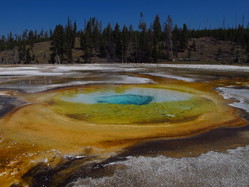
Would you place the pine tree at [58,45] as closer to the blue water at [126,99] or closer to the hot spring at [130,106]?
the hot spring at [130,106]

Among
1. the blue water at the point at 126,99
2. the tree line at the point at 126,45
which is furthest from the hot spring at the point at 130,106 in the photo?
the tree line at the point at 126,45

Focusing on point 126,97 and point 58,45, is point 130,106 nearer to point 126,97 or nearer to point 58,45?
point 126,97

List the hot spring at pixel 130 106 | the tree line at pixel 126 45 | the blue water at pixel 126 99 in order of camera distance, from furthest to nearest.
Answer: the tree line at pixel 126 45 → the blue water at pixel 126 99 → the hot spring at pixel 130 106

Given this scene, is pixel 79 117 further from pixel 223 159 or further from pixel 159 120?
pixel 223 159

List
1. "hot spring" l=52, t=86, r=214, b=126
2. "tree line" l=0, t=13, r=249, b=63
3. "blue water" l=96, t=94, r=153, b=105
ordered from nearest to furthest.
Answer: "hot spring" l=52, t=86, r=214, b=126 < "blue water" l=96, t=94, r=153, b=105 < "tree line" l=0, t=13, r=249, b=63

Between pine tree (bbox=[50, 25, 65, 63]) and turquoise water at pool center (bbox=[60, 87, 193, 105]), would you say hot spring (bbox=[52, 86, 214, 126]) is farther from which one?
pine tree (bbox=[50, 25, 65, 63])

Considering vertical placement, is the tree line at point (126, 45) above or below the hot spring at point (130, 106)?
above

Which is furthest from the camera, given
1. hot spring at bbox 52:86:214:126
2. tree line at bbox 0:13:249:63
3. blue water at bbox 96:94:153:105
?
tree line at bbox 0:13:249:63

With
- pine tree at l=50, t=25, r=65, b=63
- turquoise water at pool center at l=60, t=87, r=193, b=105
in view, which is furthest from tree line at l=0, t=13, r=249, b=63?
turquoise water at pool center at l=60, t=87, r=193, b=105

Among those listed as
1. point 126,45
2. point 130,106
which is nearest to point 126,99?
point 130,106
